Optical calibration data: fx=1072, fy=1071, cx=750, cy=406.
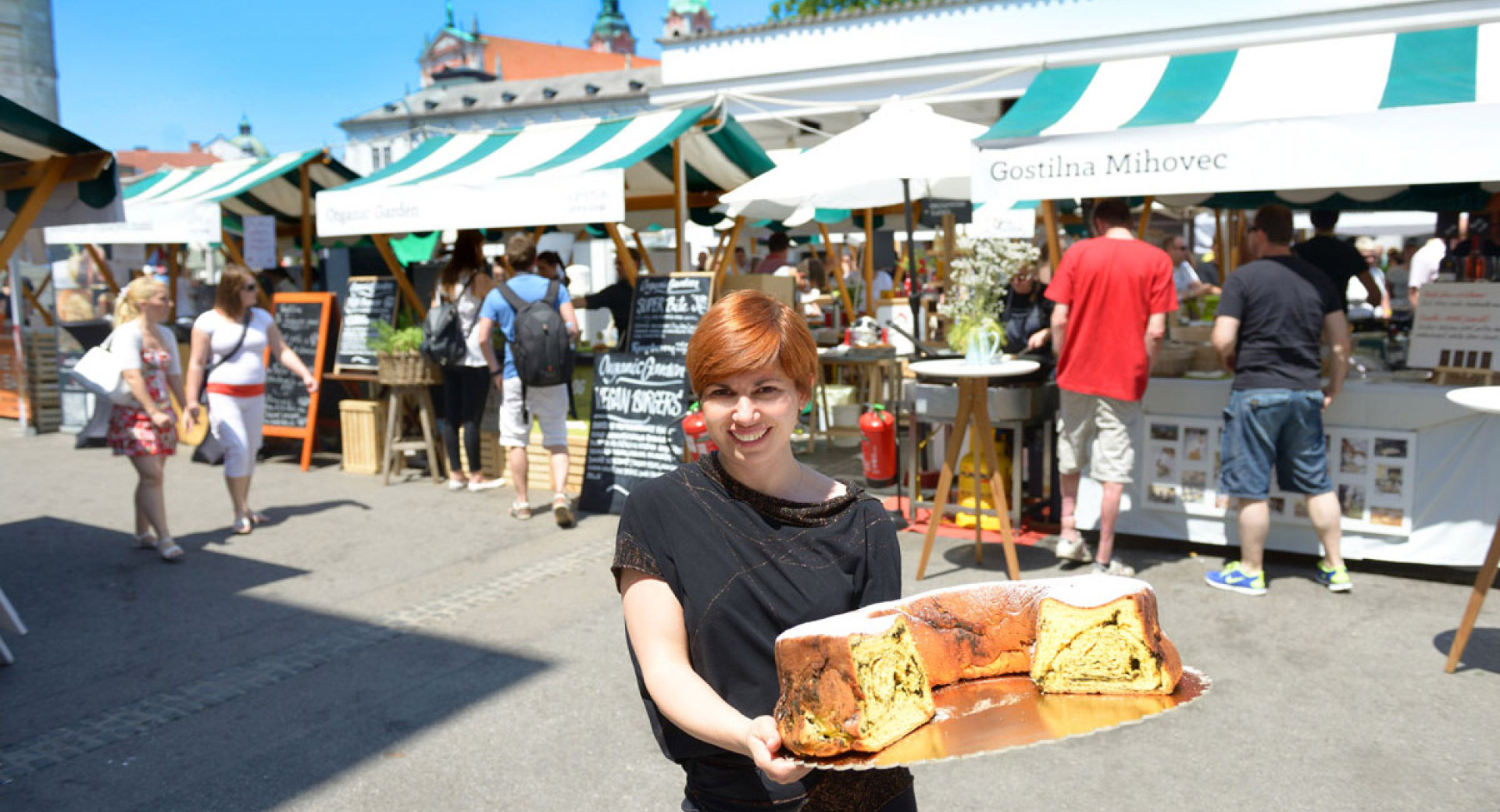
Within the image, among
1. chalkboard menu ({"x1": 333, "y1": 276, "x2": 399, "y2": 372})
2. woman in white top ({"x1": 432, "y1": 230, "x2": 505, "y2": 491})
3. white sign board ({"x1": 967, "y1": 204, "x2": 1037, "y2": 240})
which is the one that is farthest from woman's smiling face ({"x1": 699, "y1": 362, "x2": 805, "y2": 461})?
white sign board ({"x1": 967, "y1": 204, "x2": 1037, "y2": 240})

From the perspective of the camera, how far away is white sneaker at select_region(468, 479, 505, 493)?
28.4 feet

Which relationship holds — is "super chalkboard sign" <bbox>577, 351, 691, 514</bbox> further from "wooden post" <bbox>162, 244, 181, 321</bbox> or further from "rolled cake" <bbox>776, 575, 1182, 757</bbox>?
"wooden post" <bbox>162, 244, 181, 321</bbox>

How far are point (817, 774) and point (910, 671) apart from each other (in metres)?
0.39

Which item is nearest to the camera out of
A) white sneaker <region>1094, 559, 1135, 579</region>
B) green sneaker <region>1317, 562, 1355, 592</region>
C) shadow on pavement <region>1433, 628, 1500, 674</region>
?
shadow on pavement <region>1433, 628, 1500, 674</region>

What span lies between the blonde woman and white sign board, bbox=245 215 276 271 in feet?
15.8

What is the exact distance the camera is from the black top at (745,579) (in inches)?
→ 66.7

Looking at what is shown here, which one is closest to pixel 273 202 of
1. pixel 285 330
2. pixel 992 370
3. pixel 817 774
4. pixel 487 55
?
pixel 285 330

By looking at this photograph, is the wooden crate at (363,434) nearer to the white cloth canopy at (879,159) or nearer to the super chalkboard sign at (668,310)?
the super chalkboard sign at (668,310)

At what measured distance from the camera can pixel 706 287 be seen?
26.5 ft

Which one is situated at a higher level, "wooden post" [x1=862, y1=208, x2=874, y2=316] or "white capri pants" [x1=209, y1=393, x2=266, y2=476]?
"wooden post" [x1=862, y1=208, x2=874, y2=316]

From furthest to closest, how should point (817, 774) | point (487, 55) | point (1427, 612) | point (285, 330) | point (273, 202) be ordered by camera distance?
point (487, 55), point (273, 202), point (285, 330), point (1427, 612), point (817, 774)

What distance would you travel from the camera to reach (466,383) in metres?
8.80

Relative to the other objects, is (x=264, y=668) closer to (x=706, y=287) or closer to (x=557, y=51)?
(x=706, y=287)

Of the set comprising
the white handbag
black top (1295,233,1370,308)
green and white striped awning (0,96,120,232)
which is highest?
green and white striped awning (0,96,120,232)
